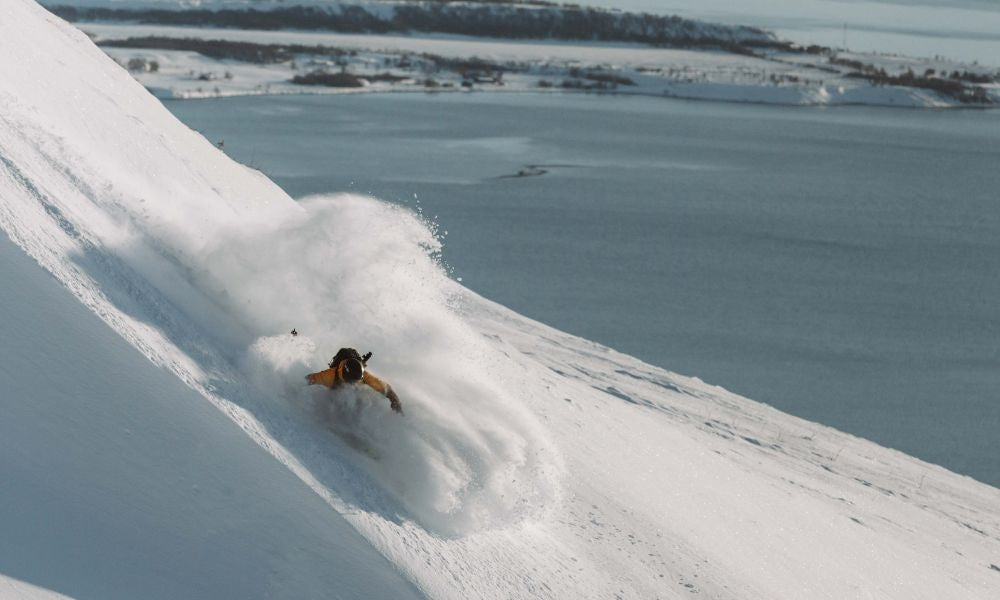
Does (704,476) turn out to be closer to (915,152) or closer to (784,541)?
(784,541)

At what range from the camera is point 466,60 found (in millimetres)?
71125

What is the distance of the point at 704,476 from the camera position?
8273mm

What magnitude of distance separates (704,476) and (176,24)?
81.3 metres

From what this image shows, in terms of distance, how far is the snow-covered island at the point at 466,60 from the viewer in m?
59.1

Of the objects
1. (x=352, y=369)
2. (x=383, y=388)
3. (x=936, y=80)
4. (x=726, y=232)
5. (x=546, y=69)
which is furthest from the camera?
(x=546, y=69)

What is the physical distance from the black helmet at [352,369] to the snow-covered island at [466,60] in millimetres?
43174

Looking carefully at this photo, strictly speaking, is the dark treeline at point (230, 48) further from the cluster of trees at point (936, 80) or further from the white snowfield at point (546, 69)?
the cluster of trees at point (936, 80)

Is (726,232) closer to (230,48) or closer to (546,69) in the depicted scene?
(546,69)

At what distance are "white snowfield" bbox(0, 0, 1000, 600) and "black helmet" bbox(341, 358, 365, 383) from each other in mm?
220

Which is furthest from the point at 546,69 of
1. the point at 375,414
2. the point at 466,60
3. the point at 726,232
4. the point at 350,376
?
the point at 350,376

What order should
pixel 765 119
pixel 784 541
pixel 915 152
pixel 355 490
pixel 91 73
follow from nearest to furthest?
1. pixel 355 490
2. pixel 784 541
3. pixel 91 73
4. pixel 915 152
5. pixel 765 119

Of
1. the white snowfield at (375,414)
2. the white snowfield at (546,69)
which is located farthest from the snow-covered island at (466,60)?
the white snowfield at (375,414)

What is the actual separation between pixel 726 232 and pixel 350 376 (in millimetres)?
24004

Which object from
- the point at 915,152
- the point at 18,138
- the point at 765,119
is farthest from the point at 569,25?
the point at 18,138
